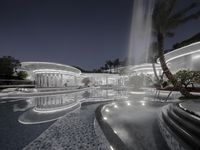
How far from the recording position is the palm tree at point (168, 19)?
7.98m

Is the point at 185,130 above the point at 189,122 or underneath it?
underneath

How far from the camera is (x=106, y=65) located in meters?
67.2

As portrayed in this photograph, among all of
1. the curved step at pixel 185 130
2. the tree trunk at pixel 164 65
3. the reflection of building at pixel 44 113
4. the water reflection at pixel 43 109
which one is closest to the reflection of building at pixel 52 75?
the water reflection at pixel 43 109

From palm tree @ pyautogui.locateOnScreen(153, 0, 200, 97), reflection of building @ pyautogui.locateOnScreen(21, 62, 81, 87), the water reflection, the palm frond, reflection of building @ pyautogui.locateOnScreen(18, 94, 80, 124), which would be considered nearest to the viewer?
reflection of building @ pyautogui.locateOnScreen(18, 94, 80, 124)

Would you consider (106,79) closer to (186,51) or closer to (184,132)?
(186,51)

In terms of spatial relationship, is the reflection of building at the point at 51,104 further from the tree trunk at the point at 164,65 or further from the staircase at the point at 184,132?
the tree trunk at the point at 164,65

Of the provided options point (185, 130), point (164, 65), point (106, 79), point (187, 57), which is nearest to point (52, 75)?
point (106, 79)

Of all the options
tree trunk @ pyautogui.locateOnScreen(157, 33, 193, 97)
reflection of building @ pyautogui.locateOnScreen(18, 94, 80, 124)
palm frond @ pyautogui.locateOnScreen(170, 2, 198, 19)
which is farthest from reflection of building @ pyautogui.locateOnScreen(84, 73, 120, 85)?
reflection of building @ pyautogui.locateOnScreen(18, 94, 80, 124)

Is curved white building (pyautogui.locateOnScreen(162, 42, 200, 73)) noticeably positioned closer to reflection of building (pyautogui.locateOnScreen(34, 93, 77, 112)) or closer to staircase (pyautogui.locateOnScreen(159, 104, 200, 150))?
reflection of building (pyautogui.locateOnScreen(34, 93, 77, 112))

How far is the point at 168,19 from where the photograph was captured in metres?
8.25

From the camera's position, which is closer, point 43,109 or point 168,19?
point 43,109

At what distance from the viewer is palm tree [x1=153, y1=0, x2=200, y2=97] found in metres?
7.98

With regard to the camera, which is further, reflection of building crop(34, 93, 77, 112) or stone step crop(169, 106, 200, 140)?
reflection of building crop(34, 93, 77, 112)

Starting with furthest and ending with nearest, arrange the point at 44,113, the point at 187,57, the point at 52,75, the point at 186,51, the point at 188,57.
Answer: the point at 52,75 → the point at 187,57 → the point at 188,57 → the point at 186,51 → the point at 44,113
